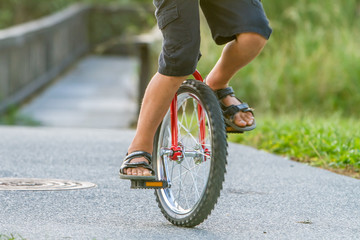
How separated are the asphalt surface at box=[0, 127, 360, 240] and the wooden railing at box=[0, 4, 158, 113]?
7.01 metres

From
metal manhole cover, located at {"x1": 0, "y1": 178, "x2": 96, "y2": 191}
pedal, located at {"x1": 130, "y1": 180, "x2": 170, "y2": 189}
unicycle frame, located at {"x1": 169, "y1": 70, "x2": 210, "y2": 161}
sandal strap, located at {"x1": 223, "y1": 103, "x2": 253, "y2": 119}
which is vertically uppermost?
sandal strap, located at {"x1": 223, "y1": 103, "x2": 253, "y2": 119}

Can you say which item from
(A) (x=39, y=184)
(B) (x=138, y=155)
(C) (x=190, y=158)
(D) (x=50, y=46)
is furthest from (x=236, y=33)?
(D) (x=50, y=46)

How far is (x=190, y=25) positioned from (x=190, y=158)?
0.96m

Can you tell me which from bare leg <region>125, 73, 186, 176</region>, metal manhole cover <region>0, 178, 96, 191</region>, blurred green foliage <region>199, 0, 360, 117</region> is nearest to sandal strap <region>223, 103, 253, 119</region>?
bare leg <region>125, 73, 186, 176</region>

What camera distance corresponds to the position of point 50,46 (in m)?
19.0

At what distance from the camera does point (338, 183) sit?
19.9 feet

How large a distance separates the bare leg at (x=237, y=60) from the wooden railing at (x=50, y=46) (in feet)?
31.3

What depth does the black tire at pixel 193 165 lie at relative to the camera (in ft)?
13.7

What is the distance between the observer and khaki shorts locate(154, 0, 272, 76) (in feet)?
13.7

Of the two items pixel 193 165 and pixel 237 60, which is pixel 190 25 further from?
pixel 193 165

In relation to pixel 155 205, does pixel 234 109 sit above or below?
above

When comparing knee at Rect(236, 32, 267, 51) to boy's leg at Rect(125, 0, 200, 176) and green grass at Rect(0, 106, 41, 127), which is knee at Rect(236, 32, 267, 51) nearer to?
boy's leg at Rect(125, 0, 200, 176)

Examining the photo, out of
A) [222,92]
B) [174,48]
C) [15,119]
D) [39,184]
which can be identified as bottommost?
[15,119]

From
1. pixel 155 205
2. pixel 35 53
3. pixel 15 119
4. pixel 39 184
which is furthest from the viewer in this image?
pixel 35 53
